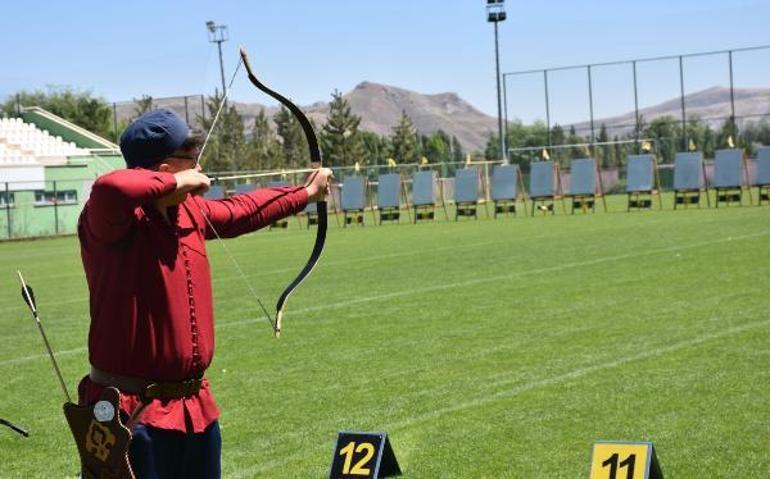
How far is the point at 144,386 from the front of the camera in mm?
4246

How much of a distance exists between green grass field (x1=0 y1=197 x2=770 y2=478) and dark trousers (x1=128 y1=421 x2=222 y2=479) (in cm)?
268

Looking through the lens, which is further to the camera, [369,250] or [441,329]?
[369,250]

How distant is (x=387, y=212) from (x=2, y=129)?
24353 mm

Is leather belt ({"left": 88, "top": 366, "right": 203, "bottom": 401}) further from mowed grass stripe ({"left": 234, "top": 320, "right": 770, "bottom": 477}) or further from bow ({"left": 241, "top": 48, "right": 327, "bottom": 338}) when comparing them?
mowed grass stripe ({"left": 234, "top": 320, "right": 770, "bottom": 477})

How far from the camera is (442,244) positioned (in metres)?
26.4

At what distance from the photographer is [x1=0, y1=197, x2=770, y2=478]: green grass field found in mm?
7477

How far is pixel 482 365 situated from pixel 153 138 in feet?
20.4

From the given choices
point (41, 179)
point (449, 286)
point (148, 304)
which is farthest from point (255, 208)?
point (41, 179)

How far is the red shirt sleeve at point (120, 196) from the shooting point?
3980mm

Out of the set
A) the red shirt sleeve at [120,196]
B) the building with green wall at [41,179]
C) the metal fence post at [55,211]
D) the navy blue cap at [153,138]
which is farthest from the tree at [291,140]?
Answer: the red shirt sleeve at [120,196]

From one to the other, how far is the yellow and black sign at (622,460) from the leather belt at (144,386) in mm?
2069

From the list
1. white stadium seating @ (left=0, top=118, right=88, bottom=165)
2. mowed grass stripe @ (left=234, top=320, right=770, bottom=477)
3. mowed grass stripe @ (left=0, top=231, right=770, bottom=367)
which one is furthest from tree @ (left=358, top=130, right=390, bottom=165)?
mowed grass stripe @ (left=234, top=320, right=770, bottom=477)

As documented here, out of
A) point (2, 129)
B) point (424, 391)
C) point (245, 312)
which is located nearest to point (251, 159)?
point (2, 129)

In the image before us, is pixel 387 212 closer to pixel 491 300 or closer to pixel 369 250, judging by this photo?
pixel 369 250
